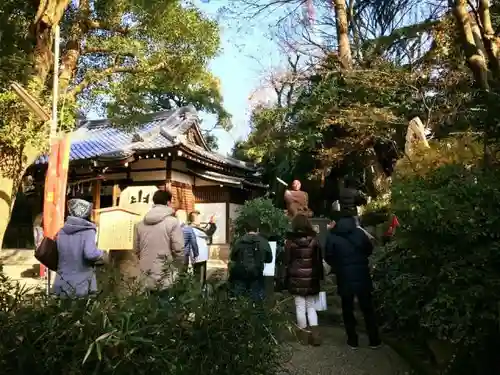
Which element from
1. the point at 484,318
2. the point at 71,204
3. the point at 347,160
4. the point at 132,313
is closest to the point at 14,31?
the point at 71,204

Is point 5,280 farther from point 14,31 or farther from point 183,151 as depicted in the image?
point 183,151

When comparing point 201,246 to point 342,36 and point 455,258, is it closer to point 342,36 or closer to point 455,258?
point 455,258

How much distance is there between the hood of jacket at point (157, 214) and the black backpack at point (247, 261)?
3.70 ft

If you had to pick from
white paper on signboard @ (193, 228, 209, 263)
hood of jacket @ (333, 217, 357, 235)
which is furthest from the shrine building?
hood of jacket @ (333, 217, 357, 235)

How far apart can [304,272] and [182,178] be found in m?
14.3

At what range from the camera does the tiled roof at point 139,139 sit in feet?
57.8

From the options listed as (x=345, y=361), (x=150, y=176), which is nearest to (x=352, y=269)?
(x=345, y=361)

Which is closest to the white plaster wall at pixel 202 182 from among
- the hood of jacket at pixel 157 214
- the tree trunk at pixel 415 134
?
the tree trunk at pixel 415 134

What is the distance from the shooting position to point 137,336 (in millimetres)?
2316

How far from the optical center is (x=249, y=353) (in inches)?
105

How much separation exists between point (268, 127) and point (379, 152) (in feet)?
15.3

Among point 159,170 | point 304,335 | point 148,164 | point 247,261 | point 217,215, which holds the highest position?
point 148,164

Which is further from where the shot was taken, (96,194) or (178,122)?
(178,122)

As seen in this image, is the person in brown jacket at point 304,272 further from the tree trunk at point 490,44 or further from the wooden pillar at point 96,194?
the wooden pillar at point 96,194
